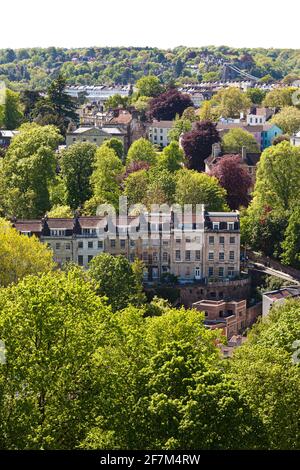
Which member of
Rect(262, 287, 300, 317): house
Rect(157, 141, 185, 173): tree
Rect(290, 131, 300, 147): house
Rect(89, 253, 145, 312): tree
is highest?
Rect(290, 131, 300, 147): house

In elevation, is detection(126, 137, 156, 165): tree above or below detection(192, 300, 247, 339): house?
above

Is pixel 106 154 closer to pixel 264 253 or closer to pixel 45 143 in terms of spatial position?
pixel 45 143

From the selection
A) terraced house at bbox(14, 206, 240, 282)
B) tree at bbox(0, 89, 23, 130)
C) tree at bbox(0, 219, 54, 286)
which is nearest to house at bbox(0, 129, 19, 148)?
tree at bbox(0, 89, 23, 130)

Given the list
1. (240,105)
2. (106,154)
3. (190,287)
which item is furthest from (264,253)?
(240,105)

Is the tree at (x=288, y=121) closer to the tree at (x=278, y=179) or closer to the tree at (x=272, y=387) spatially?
the tree at (x=278, y=179)

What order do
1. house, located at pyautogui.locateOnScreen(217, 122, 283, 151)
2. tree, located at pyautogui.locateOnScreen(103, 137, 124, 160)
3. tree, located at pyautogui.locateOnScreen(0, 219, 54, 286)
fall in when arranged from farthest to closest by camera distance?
house, located at pyautogui.locateOnScreen(217, 122, 283, 151)
tree, located at pyautogui.locateOnScreen(103, 137, 124, 160)
tree, located at pyautogui.locateOnScreen(0, 219, 54, 286)

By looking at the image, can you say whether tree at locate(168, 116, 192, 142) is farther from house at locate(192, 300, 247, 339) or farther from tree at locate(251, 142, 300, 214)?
house at locate(192, 300, 247, 339)

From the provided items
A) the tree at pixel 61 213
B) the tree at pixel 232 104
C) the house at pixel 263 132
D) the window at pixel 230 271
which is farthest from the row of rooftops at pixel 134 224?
the tree at pixel 232 104
